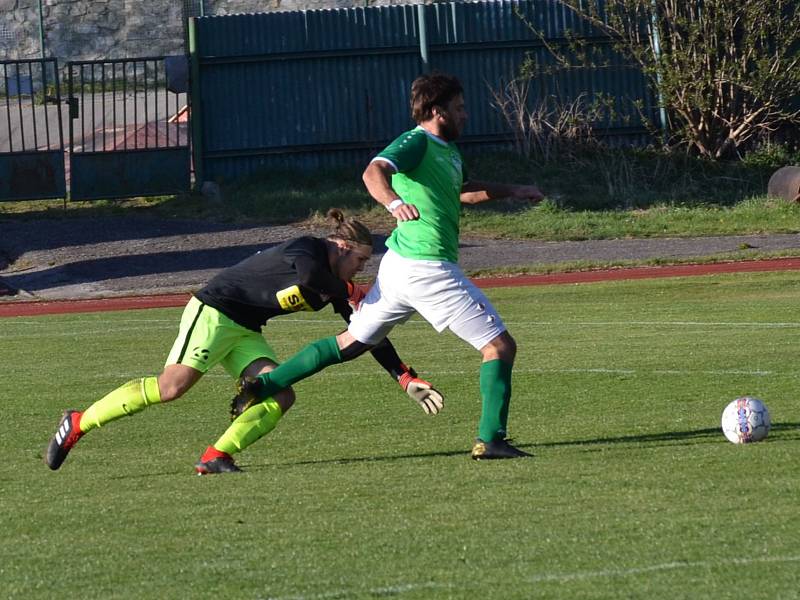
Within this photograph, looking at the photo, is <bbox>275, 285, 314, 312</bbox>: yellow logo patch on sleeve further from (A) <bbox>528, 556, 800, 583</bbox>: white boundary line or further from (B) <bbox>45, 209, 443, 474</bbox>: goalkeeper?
(A) <bbox>528, 556, 800, 583</bbox>: white boundary line

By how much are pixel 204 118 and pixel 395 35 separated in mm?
3978

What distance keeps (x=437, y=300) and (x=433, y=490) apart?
1.21 meters

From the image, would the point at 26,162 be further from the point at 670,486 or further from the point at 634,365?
the point at 670,486

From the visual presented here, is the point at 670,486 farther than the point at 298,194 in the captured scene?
No

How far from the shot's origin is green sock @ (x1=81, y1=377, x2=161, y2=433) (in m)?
8.11

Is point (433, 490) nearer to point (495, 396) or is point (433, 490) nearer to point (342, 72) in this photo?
point (495, 396)

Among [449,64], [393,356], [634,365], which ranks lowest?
[634,365]

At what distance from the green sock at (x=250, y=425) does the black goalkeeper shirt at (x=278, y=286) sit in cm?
53

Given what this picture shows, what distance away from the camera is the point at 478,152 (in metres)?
28.4

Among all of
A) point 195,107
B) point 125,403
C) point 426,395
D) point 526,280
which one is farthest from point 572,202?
point 125,403

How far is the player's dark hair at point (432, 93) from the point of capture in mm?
7875

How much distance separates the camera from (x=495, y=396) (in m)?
7.82

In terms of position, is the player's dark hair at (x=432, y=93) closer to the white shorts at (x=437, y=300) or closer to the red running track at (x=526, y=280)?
the white shorts at (x=437, y=300)

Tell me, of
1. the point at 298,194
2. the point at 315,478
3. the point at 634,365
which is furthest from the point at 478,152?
the point at 315,478
